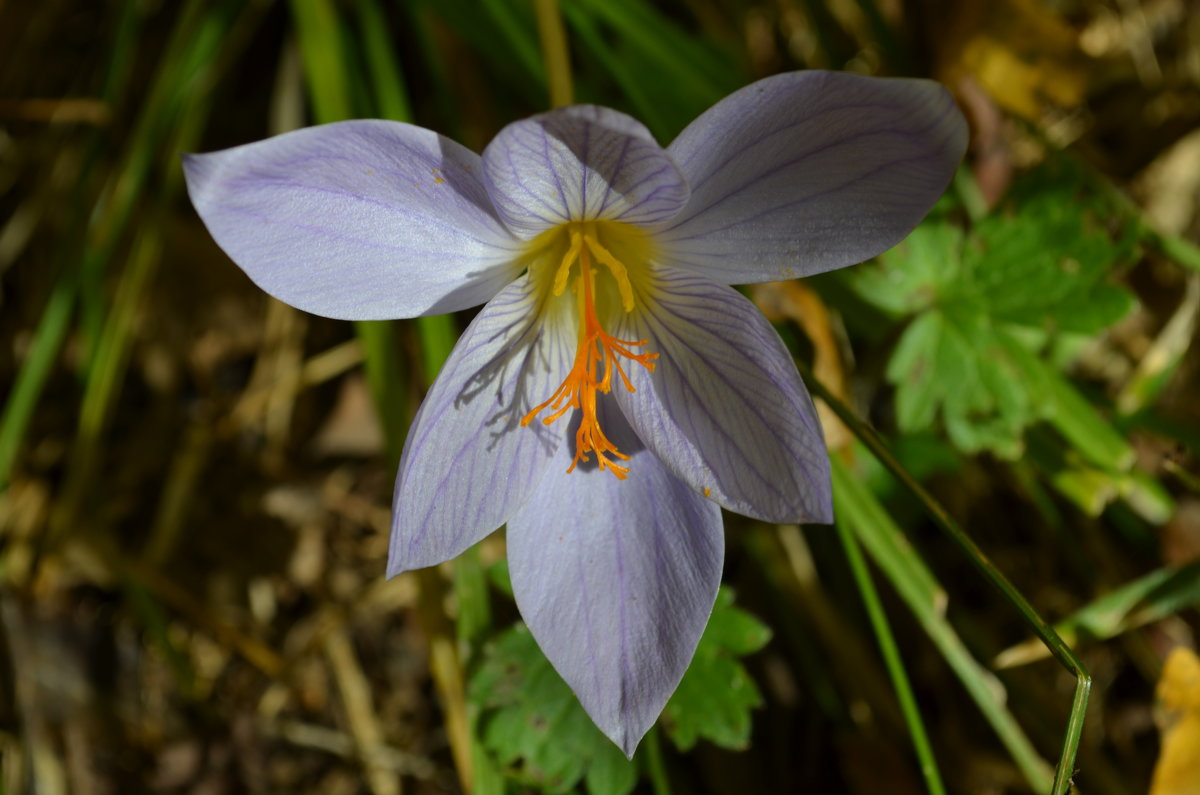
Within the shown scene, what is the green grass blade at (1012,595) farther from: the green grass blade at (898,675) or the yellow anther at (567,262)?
the yellow anther at (567,262)

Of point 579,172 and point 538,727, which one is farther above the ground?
point 579,172

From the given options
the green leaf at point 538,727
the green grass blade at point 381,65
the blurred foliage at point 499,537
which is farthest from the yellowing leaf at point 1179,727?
the green grass blade at point 381,65

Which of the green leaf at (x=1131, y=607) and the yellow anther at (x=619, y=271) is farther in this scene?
the green leaf at (x=1131, y=607)

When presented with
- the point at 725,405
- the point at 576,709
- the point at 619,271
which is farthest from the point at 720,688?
the point at 619,271

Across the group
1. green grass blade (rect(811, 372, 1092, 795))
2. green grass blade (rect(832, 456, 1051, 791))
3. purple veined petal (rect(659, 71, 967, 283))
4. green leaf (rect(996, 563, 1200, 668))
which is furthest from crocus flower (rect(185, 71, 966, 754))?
green leaf (rect(996, 563, 1200, 668))

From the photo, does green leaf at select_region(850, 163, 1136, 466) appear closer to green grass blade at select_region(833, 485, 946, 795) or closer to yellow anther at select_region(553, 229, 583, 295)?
green grass blade at select_region(833, 485, 946, 795)

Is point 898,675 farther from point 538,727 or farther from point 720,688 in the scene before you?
point 538,727
